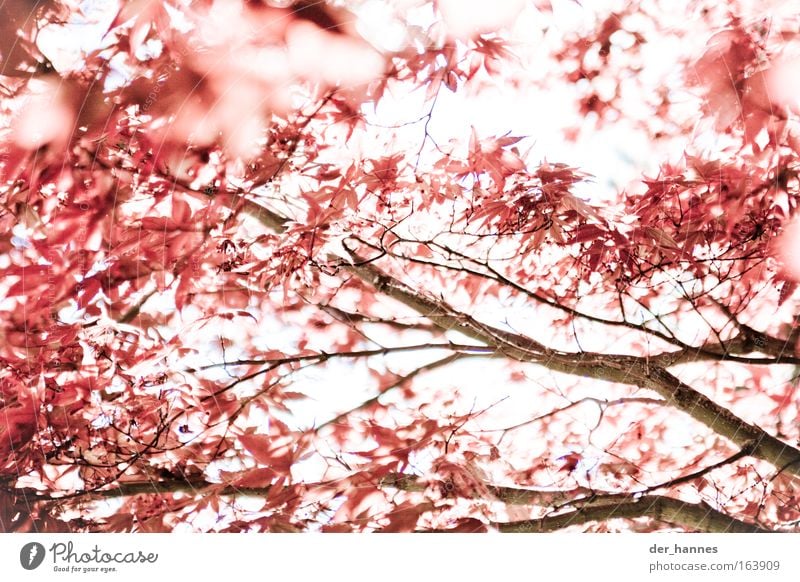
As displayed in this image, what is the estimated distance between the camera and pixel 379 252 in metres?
0.94

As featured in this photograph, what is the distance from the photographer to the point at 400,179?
0.93 meters

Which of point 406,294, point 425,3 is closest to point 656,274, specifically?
point 406,294

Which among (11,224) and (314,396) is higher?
(11,224)

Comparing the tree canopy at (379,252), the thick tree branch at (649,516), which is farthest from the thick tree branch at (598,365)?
the thick tree branch at (649,516)

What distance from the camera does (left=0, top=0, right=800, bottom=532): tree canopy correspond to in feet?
2.98

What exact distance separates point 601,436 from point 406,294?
39cm

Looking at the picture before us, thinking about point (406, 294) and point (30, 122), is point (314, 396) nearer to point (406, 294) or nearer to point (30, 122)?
point (406, 294)

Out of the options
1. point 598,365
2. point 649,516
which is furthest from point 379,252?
point 649,516

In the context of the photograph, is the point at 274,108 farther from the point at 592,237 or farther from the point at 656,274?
the point at 656,274

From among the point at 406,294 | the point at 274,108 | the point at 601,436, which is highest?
the point at 274,108

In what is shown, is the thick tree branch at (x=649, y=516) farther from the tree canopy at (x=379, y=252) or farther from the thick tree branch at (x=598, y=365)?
the thick tree branch at (x=598, y=365)
